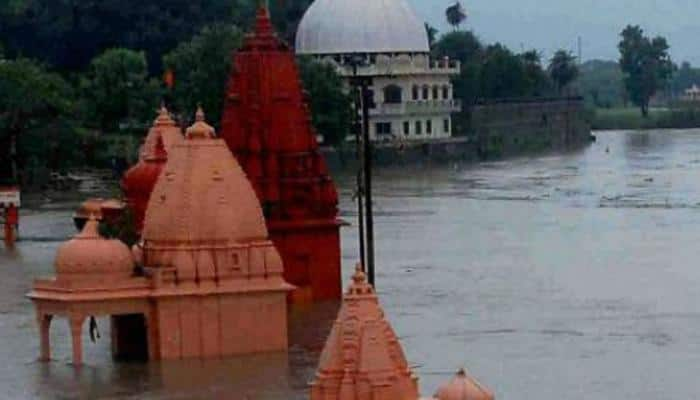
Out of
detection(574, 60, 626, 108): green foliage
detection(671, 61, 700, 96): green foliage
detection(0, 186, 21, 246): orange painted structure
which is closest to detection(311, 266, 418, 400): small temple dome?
detection(0, 186, 21, 246): orange painted structure

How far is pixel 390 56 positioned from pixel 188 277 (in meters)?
56.9

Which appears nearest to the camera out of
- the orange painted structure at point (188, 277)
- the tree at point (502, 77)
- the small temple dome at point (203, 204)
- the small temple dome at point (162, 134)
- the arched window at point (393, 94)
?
the orange painted structure at point (188, 277)

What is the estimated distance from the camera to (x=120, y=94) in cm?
6888

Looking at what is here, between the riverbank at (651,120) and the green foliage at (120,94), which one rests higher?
the green foliage at (120,94)

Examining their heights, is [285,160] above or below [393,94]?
above

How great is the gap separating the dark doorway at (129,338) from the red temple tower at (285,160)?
4807 millimetres

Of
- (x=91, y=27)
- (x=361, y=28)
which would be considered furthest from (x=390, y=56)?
(x=91, y=27)

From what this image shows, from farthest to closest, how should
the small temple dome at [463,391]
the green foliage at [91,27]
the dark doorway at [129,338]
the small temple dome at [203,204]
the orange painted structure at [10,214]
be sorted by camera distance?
the green foliage at [91,27] < the orange painted structure at [10,214] < the dark doorway at [129,338] < the small temple dome at [203,204] < the small temple dome at [463,391]

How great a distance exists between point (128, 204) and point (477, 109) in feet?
186

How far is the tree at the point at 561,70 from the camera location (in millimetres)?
118062

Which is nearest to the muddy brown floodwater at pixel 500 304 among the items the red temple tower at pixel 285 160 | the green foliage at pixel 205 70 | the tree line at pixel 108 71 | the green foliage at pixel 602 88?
the red temple tower at pixel 285 160

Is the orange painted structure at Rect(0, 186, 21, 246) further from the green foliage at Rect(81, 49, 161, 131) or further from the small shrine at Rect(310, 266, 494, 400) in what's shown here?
the small shrine at Rect(310, 266, 494, 400)

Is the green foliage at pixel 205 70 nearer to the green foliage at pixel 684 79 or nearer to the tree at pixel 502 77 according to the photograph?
the tree at pixel 502 77

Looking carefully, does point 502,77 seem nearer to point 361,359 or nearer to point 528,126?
point 528,126
